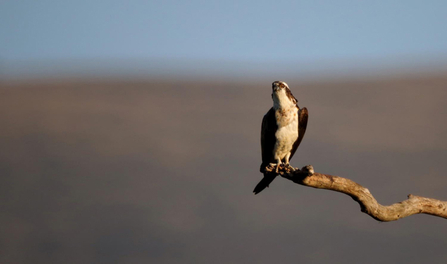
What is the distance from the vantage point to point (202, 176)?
25266mm

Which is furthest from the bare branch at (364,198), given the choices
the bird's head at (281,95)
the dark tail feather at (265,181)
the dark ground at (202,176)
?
the dark ground at (202,176)

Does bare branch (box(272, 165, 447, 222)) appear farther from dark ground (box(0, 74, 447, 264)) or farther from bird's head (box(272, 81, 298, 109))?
dark ground (box(0, 74, 447, 264))

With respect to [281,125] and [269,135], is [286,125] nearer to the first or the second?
[281,125]

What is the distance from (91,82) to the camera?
43.5 metres

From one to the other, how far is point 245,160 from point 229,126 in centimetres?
577

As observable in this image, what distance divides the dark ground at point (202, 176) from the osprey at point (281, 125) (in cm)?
1002

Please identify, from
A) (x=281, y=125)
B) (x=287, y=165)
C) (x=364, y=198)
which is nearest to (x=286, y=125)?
(x=281, y=125)

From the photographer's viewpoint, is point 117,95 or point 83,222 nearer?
point 83,222

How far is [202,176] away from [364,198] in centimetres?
1888

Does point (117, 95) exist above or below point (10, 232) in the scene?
above

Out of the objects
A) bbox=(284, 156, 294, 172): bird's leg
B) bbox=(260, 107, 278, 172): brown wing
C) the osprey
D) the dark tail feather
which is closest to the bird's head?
the osprey

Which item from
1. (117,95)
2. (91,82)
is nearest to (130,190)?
(117,95)

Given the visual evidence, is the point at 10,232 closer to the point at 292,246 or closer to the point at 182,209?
the point at 182,209

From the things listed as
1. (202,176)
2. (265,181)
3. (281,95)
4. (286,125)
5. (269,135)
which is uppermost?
(202,176)
